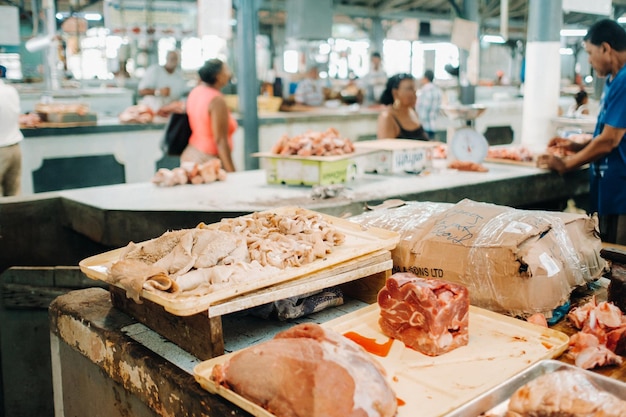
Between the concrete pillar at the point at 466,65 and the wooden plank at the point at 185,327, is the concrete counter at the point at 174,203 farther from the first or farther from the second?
the concrete pillar at the point at 466,65

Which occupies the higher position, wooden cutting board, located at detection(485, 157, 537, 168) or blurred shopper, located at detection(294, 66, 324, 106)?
blurred shopper, located at detection(294, 66, 324, 106)

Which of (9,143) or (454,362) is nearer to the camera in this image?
(454,362)

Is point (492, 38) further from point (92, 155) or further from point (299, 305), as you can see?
point (299, 305)

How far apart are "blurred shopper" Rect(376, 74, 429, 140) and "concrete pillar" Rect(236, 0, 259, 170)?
2.25 metres

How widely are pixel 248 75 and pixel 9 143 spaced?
2.99 meters

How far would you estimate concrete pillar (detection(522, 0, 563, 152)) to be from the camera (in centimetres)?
639

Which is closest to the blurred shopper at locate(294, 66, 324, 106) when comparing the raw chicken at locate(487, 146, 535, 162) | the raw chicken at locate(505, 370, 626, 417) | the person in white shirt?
the person in white shirt

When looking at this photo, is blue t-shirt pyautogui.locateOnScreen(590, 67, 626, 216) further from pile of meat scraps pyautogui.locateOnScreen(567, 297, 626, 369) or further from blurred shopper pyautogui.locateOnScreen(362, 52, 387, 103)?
blurred shopper pyautogui.locateOnScreen(362, 52, 387, 103)

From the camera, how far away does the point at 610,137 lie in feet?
13.5

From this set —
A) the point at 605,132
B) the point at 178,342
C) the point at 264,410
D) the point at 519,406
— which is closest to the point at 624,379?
the point at 519,406

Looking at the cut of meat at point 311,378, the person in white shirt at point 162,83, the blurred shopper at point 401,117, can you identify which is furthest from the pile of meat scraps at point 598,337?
the person in white shirt at point 162,83

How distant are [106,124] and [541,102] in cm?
507

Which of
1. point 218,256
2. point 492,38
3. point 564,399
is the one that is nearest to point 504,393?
point 564,399

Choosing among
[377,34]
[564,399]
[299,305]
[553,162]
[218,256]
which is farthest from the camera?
[377,34]
